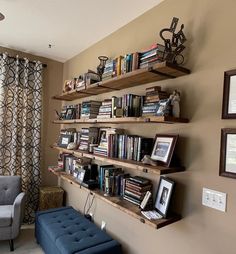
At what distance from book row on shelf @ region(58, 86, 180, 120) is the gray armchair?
52.8 inches

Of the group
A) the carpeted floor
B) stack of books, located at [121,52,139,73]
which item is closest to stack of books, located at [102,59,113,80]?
stack of books, located at [121,52,139,73]

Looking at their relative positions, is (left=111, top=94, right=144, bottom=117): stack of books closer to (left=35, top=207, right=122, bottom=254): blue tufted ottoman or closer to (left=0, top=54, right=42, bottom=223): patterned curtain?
(left=35, top=207, right=122, bottom=254): blue tufted ottoman

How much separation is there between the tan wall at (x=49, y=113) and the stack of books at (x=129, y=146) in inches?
72.3

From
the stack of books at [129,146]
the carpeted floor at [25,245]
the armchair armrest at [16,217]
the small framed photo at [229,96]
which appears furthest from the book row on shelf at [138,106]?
the carpeted floor at [25,245]

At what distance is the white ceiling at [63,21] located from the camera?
2090 millimetres

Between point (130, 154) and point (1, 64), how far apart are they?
241 centimetres

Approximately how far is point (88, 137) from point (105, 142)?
397 millimetres

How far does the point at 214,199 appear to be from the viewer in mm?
1497

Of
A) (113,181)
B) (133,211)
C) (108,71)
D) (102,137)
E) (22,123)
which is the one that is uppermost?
(108,71)

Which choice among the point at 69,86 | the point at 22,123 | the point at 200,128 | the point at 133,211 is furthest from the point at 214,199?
the point at 22,123

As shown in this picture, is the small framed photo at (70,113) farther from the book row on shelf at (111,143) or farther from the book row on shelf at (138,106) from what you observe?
the book row on shelf at (138,106)

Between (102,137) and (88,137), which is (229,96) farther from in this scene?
(88,137)

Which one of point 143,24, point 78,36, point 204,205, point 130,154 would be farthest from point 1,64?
point 204,205

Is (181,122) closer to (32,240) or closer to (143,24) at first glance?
(143,24)
